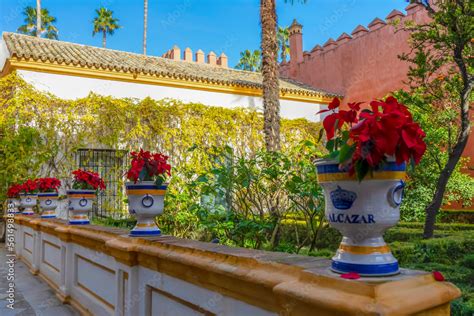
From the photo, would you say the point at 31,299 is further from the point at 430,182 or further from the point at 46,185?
the point at 430,182

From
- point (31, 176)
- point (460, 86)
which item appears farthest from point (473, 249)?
point (31, 176)

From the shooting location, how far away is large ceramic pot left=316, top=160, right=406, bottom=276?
131cm

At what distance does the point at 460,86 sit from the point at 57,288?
6.49 m

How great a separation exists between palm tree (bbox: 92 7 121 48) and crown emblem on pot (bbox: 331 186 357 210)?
119 ft

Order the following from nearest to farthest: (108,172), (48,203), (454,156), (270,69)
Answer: (454,156), (48,203), (108,172), (270,69)

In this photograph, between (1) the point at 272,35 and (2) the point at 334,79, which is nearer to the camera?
(1) the point at 272,35

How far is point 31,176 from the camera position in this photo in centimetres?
1016

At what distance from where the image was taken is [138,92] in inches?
504

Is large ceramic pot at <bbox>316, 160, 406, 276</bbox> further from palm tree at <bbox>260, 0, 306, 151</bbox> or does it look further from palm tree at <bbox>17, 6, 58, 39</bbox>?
palm tree at <bbox>17, 6, 58, 39</bbox>

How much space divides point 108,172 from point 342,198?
1068cm

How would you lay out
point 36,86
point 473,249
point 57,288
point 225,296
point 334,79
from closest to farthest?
point 225,296 → point 57,288 → point 473,249 → point 36,86 → point 334,79

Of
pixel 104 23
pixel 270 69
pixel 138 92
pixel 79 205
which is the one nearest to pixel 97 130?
pixel 138 92

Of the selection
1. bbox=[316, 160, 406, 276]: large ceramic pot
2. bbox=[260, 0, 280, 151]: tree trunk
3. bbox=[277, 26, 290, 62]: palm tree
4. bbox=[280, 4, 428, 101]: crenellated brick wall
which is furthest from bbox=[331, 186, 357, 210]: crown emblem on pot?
bbox=[277, 26, 290, 62]: palm tree

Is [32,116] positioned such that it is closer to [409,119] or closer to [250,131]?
[250,131]
